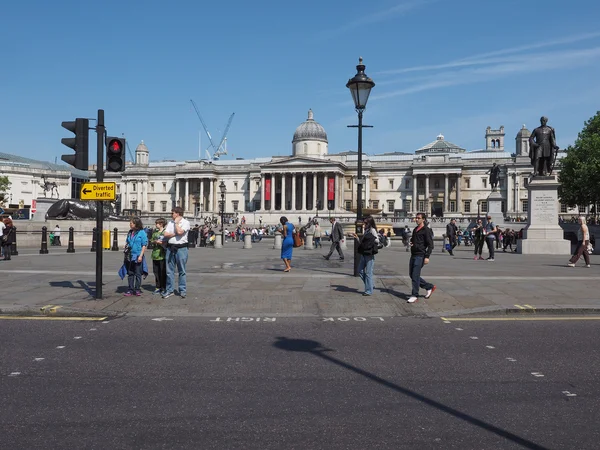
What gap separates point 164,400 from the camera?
533 centimetres

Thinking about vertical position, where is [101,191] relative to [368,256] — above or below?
above

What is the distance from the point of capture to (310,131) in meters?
117

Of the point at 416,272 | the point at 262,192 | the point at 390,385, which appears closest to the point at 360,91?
the point at 416,272

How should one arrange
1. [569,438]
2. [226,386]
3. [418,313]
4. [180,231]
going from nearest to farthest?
[569,438] → [226,386] → [418,313] → [180,231]

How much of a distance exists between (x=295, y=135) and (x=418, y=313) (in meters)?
110

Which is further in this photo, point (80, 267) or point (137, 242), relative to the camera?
point (80, 267)

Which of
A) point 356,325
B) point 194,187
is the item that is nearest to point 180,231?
point 356,325

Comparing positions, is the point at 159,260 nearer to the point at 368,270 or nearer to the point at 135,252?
the point at 135,252

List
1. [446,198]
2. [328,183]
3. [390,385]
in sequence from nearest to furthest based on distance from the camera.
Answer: [390,385] < [446,198] < [328,183]

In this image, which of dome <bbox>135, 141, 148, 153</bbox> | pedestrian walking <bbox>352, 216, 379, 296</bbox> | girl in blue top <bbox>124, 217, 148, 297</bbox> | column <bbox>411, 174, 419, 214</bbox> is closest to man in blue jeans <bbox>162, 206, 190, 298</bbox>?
girl in blue top <bbox>124, 217, 148, 297</bbox>

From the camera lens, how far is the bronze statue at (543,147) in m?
27.5

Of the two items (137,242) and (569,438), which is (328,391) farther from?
(137,242)

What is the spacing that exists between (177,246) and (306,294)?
9.89 ft

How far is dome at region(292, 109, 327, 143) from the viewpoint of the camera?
11706cm
